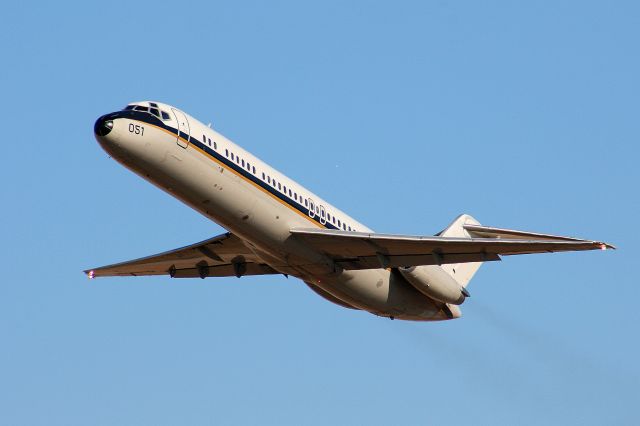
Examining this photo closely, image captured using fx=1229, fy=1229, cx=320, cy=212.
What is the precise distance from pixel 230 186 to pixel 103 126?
3.70 metres

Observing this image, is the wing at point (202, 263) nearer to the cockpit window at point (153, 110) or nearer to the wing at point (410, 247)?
the wing at point (410, 247)

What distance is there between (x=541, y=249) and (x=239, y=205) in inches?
320

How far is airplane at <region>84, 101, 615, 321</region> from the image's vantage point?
105ft

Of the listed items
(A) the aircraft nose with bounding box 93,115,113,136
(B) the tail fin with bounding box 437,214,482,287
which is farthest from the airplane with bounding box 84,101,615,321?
(B) the tail fin with bounding box 437,214,482,287

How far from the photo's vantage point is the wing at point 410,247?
33281mm

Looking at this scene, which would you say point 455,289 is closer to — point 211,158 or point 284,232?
point 284,232

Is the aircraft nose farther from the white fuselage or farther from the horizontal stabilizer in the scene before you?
the horizontal stabilizer

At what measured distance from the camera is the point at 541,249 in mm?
32719

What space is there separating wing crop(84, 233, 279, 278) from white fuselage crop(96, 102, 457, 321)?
1965 mm

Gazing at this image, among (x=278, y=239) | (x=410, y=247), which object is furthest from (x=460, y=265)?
(x=278, y=239)

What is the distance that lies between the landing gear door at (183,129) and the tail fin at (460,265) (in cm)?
1141

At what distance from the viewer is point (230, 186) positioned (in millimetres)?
32688

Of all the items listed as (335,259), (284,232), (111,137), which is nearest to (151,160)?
(111,137)

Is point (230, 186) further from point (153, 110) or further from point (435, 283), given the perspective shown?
point (435, 283)
